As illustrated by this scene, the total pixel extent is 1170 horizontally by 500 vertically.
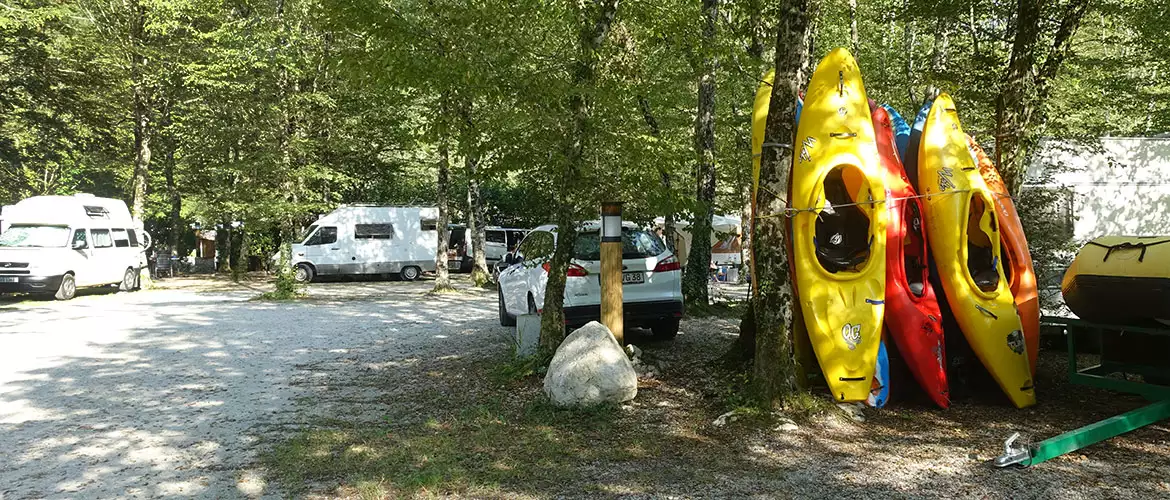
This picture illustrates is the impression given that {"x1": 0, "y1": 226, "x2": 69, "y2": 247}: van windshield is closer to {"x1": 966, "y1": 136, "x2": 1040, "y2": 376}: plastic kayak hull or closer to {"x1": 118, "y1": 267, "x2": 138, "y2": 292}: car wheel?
{"x1": 118, "y1": 267, "x2": 138, "y2": 292}: car wheel

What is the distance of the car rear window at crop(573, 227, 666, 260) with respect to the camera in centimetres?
958

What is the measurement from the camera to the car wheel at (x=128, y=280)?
2102 cm

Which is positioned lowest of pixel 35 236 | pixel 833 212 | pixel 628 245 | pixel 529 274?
pixel 529 274

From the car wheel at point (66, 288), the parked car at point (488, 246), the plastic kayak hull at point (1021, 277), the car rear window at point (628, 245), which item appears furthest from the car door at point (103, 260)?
the plastic kayak hull at point (1021, 277)

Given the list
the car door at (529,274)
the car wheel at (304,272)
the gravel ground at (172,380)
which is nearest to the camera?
the gravel ground at (172,380)

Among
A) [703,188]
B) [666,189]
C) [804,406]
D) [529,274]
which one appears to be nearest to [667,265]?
[666,189]

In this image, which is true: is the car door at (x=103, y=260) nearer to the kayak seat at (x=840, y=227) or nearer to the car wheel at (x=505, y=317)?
the car wheel at (x=505, y=317)

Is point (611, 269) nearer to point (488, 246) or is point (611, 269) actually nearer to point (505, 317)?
point (505, 317)

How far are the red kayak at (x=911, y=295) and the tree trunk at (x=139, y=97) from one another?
2083 cm

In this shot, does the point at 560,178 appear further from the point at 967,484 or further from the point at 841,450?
the point at 967,484

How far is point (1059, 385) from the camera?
6973mm

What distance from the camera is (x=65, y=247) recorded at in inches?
725

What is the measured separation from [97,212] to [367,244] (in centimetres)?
823

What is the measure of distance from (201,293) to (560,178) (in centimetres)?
1561
